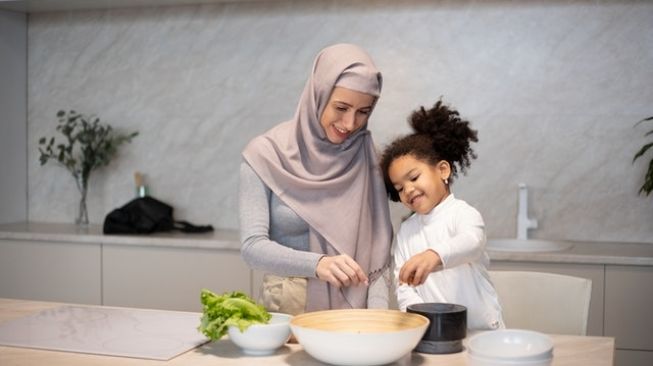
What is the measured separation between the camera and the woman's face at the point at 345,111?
7.08ft

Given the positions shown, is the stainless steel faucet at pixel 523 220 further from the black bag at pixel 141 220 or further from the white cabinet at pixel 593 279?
the black bag at pixel 141 220

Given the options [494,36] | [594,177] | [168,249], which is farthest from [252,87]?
[594,177]

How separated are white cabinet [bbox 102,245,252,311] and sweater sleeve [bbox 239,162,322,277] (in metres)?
1.34

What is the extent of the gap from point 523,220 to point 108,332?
7.08ft

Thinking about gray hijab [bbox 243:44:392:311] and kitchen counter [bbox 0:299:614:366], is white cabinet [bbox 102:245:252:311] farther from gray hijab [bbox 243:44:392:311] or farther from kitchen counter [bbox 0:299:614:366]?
kitchen counter [bbox 0:299:614:366]

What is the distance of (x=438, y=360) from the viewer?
1.68 m

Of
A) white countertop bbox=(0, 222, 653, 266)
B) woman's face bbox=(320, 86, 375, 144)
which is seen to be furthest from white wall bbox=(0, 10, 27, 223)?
woman's face bbox=(320, 86, 375, 144)

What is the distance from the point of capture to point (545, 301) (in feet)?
7.62

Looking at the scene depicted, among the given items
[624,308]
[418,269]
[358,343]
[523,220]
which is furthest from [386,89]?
[358,343]

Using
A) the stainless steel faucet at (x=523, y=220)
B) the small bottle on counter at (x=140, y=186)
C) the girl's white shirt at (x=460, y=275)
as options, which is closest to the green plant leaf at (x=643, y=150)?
the stainless steel faucet at (x=523, y=220)

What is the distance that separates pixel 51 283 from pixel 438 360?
8.69ft

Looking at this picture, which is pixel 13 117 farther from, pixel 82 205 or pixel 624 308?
pixel 624 308

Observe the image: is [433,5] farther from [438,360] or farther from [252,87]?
[438,360]

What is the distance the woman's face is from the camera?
2.16 metres
